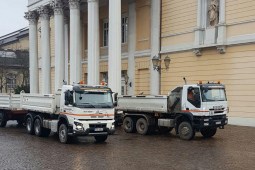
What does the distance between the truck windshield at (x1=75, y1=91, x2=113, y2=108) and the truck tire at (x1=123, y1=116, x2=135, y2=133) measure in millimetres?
4316

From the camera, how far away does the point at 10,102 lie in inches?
859

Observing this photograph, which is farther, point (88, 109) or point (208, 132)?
point (208, 132)

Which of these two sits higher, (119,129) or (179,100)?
(179,100)

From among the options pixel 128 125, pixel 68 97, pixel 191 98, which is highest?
pixel 68 97

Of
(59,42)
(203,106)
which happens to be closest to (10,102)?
(203,106)

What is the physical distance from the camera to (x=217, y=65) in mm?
24094

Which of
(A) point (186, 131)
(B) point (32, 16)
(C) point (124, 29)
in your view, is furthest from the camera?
(B) point (32, 16)

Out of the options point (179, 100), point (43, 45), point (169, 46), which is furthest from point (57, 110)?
point (43, 45)

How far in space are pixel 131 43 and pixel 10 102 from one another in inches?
501

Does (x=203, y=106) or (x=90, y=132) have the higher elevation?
(x=203, y=106)

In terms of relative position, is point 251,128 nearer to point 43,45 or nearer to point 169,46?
point 169,46

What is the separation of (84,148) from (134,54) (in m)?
18.0

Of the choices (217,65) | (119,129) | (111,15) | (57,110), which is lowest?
(119,129)

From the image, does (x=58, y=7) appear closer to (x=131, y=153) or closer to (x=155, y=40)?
(x=155, y=40)
